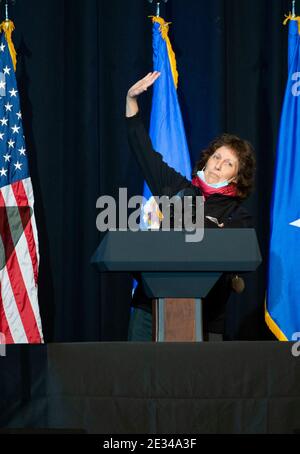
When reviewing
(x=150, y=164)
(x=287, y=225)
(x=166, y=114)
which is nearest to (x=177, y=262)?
(x=150, y=164)

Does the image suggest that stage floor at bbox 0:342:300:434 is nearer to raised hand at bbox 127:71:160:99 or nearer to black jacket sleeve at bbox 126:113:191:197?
black jacket sleeve at bbox 126:113:191:197

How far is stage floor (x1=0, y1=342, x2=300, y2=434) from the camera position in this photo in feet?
4.97

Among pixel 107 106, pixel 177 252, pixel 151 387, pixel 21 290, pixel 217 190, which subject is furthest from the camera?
pixel 107 106

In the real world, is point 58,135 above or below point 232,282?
above

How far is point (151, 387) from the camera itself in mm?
1532

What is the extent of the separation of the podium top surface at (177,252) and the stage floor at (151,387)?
0.26 metres

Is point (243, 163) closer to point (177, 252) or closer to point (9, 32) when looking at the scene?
point (177, 252)

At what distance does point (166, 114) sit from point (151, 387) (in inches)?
90.5

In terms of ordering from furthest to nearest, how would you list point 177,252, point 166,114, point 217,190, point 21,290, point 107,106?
point 107,106 → point 166,114 → point 21,290 → point 217,190 → point 177,252

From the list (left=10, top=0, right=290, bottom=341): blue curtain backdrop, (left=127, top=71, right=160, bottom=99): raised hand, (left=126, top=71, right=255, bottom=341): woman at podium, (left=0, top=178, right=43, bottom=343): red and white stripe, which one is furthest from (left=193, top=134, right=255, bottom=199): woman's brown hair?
(left=10, top=0, right=290, bottom=341): blue curtain backdrop

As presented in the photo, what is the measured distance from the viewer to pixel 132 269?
1.75 metres

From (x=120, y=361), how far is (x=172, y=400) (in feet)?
0.45

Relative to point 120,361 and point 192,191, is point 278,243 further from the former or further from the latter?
point 120,361
